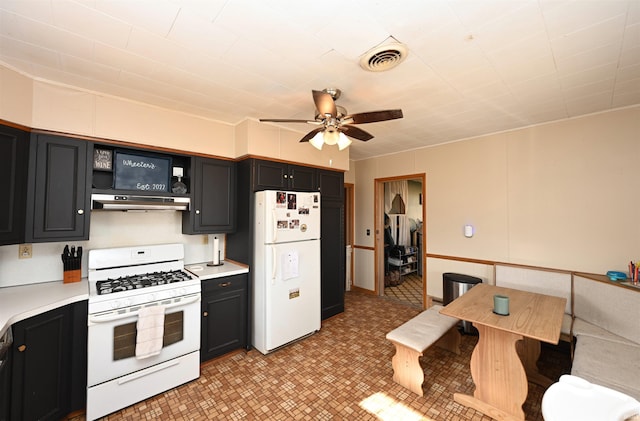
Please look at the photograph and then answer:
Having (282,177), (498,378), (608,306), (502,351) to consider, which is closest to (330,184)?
(282,177)

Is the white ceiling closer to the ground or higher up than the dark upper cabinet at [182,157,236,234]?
higher up

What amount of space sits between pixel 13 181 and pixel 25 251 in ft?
2.25

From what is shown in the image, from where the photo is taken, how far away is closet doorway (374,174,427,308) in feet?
15.7

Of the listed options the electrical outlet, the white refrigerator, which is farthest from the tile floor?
the electrical outlet

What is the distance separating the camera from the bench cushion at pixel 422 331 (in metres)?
2.23

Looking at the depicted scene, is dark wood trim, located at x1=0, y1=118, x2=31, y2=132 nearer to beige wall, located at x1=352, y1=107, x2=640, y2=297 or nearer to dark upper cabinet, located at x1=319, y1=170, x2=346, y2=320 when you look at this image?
dark upper cabinet, located at x1=319, y1=170, x2=346, y2=320

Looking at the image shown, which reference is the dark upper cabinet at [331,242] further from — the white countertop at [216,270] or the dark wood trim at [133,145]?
the white countertop at [216,270]

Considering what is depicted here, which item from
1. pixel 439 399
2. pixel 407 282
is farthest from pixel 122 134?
pixel 407 282

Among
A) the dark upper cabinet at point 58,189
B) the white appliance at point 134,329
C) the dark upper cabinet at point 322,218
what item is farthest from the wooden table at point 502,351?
the dark upper cabinet at point 58,189

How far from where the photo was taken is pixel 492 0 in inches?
51.8

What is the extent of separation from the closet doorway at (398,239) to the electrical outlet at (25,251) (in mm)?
4310

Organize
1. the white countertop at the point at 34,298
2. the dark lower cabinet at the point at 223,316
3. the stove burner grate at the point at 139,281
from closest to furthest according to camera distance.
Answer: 1. the white countertop at the point at 34,298
2. the stove burner grate at the point at 139,281
3. the dark lower cabinet at the point at 223,316

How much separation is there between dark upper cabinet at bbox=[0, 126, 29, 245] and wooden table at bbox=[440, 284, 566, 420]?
10.8 feet

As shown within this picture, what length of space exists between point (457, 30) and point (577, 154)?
2.49 m
